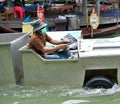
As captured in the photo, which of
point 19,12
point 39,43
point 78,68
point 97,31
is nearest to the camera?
point 78,68

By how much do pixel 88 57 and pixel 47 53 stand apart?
97 centimetres

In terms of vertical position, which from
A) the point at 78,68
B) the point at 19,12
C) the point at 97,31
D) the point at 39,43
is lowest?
the point at 97,31

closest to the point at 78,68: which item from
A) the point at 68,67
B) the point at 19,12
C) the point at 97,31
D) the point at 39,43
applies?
the point at 68,67

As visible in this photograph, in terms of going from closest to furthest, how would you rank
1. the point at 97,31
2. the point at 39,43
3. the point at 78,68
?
the point at 78,68 → the point at 39,43 → the point at 97,31

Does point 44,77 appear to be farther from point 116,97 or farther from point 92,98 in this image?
point 116,97

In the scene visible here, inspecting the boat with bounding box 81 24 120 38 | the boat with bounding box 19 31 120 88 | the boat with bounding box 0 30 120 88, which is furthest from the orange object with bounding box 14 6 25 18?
the boat with bounding box 19 31 120 88

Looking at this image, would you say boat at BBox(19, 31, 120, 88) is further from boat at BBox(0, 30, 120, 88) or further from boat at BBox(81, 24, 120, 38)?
boat at BBox(81, 24, 120, 38)

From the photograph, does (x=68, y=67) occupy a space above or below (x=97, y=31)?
above

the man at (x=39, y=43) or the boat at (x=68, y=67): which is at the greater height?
the man at (x=39, y=43)

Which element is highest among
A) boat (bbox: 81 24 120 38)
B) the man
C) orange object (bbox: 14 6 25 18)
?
the man

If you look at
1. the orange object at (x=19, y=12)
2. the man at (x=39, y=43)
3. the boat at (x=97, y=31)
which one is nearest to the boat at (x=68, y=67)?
the man at (x=39, y=43)

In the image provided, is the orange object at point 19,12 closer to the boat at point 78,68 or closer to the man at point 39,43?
the man at point 39,43

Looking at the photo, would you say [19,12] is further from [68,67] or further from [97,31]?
Result: [68,67]

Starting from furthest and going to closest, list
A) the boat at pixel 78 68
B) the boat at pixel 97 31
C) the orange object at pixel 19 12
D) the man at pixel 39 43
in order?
the orange object at pixel 19 12, the boat at pixel 97 31, the man at pixel 39 43, the boat at pixel 78 68
